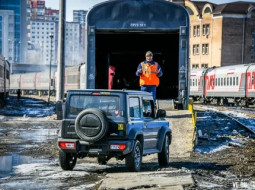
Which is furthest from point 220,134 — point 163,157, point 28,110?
point 28,110

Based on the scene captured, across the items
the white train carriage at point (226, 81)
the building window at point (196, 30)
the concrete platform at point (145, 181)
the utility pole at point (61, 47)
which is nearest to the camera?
the concrete platform at point (145, 181)

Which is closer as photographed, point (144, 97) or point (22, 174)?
point (22, 174)

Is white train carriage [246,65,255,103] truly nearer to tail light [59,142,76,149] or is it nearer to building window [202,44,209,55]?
tail light [59,142,76,149]

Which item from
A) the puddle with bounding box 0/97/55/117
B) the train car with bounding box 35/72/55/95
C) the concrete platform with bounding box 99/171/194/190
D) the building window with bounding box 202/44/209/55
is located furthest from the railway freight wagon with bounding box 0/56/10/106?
the building window with bounding box 202/44/209/55

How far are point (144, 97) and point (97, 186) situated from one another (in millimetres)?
2992

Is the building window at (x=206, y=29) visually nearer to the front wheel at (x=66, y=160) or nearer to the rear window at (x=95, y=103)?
the front wheel at (x=66, y=160)

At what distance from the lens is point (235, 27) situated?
7906 centimetres

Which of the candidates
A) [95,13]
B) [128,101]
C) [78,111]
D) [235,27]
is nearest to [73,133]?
[78,111]

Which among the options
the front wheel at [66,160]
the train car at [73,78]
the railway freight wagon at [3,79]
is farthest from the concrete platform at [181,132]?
the train car at [73,78]

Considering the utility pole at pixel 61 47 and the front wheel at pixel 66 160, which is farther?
the utility pole at pixel 61 47

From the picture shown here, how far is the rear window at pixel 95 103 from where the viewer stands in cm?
1064

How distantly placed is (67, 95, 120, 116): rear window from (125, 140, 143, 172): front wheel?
72 cm

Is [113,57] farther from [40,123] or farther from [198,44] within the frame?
[198,44]

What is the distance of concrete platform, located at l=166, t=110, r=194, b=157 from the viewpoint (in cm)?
1435
